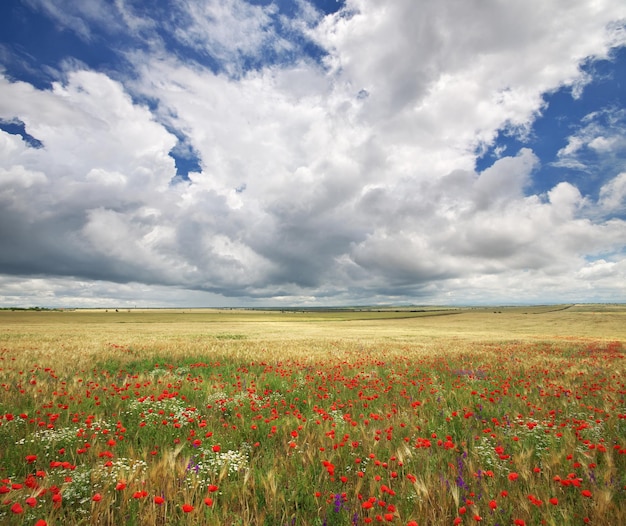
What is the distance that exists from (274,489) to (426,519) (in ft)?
4.74

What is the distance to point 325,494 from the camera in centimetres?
349

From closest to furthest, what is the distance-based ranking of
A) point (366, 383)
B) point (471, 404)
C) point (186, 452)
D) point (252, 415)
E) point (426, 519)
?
point (426, 519) → point (186, 452) → point (252, 415) → point (471, 404) → point (366, 383)

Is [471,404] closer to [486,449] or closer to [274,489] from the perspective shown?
[486,449]

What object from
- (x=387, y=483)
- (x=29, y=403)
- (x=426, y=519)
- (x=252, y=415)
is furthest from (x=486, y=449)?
(x=29, y=403)

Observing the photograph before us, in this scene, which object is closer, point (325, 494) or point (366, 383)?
point (325, 494)

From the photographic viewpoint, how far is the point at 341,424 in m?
5.55

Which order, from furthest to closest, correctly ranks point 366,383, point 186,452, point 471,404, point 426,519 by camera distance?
point 366,383 < point 471,404 < point 186,452 < point 426,519

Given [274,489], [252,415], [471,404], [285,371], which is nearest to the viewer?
[274,489]

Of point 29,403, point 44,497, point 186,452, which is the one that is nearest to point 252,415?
point 186,452

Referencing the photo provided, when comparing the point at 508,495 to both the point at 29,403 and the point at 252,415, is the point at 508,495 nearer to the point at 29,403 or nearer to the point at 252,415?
the point at 252,415

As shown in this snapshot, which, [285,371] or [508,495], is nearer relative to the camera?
[508,495]

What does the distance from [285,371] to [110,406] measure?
483 cm

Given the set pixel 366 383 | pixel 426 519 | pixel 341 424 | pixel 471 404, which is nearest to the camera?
pixel 426 519

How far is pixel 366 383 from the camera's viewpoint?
9.12 meters
